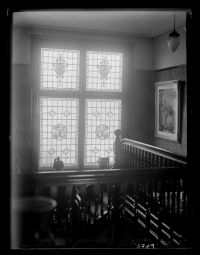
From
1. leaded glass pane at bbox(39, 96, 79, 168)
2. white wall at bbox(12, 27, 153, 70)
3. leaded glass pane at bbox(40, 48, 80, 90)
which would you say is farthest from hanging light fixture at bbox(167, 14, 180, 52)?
leaded glass pane at bbox(39, 96, 79, 168)

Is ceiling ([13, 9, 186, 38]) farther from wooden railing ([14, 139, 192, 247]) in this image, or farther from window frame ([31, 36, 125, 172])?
wooden railing ([14, 139, 192, 247])

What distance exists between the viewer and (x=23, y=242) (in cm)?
277

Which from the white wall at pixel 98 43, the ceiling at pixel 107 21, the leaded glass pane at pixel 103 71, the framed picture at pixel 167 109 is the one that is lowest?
the framed picture at pixel 167 109

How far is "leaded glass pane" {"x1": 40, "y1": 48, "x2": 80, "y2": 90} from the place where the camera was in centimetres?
838

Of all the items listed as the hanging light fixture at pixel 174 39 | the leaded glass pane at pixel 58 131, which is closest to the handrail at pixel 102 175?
the hanging light fixture at pixel 174 39

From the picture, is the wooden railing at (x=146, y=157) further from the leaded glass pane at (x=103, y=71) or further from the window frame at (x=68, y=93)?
the leaded glass pane at (x=103, y=71)

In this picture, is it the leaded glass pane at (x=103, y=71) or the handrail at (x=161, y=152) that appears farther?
the leaded glass pane at (x=103, y=71)

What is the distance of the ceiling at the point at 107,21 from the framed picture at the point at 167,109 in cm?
134

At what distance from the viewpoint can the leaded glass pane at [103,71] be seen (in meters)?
8.66

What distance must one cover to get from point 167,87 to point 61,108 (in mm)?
2645

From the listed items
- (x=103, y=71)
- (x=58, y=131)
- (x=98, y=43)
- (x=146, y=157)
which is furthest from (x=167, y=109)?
(x=146, y=157)
